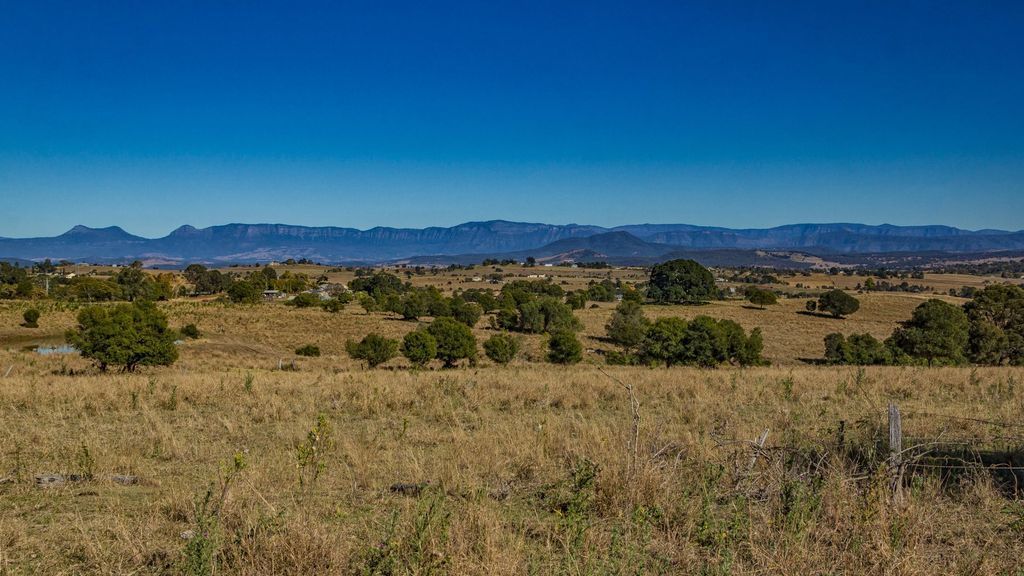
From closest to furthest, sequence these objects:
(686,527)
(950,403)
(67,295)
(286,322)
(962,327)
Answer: (686,527) < (950,403) < (962,327) < (286,322) < (67,295)

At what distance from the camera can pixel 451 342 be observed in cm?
3706

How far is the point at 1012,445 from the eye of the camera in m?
8.95

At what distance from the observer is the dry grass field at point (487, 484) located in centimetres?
483

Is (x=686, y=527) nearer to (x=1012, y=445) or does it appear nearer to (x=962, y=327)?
(x=1012, y=445)

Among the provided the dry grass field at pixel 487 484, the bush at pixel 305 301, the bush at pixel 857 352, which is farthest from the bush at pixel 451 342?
the bush at pixel 305 301

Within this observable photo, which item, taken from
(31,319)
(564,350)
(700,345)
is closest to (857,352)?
(700,345)

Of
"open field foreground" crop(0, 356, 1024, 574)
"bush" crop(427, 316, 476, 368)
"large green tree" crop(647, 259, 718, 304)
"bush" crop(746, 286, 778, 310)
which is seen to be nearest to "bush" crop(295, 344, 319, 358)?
"bush" crop(427, 316, 476, 368)

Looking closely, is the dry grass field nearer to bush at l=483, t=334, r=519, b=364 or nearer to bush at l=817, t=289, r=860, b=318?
bush at l=483, t=334, r=519, b=364

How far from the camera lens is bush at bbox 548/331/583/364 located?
3994 centimetres

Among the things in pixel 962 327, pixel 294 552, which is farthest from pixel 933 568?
pixel 962 327

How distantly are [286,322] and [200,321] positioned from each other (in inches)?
323

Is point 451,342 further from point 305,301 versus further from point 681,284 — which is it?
point 681,284

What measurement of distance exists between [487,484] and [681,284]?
98.3m

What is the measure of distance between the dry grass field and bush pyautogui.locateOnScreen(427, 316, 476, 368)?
73.7 feet
